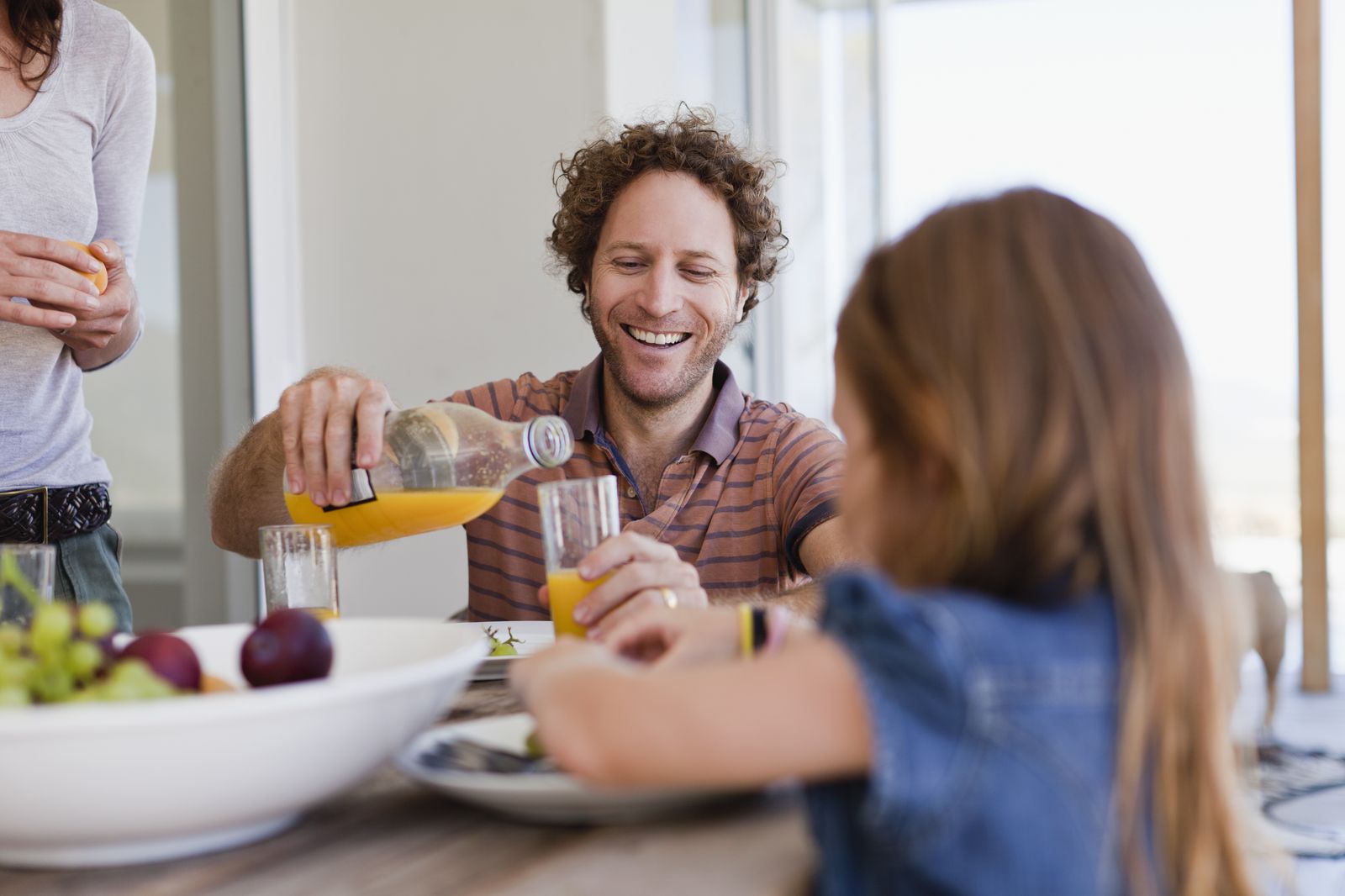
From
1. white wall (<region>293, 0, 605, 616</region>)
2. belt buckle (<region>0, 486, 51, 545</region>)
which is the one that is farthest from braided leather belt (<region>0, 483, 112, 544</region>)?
white wall (<region>293, 0, 605, 616</region>)

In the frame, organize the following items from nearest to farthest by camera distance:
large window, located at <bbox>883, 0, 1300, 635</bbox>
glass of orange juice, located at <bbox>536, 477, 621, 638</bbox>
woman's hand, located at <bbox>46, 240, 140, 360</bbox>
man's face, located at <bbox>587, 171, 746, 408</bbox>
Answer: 1. glass of orange juice, located at <bbox>536, 477, 621, 638</bbox>
2. woman's hand, located at <bbox>46, 240, 140, 360</bbox>
3. man's face, located at <bbox>587, 171, 746, 408</bbox>
4. large window, located at <bbox>883, 0, 1300, 635</bbox>

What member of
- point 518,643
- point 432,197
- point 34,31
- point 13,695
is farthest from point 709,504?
point 432,197

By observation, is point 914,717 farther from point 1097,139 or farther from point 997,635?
point 1097,139

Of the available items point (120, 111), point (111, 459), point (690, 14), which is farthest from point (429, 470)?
point (690, 14)

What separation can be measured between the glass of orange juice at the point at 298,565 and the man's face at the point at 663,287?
2.60 feet

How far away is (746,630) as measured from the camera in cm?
81

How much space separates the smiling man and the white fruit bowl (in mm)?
848

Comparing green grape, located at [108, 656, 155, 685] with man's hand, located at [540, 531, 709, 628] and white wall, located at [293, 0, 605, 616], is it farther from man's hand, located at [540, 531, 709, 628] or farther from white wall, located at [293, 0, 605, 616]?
white wall, located at [293, 0, 605, 616]

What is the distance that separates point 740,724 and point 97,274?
110 centimetres

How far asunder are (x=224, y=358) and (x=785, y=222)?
221cm

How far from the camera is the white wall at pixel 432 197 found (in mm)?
2928

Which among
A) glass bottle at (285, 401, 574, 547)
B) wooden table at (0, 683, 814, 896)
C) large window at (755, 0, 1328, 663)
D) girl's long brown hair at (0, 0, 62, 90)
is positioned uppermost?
large window at (755, 0, 1328, 663)

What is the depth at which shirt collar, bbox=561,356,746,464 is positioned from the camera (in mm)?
1800

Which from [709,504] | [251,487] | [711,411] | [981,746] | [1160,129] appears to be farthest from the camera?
[1160,129]
